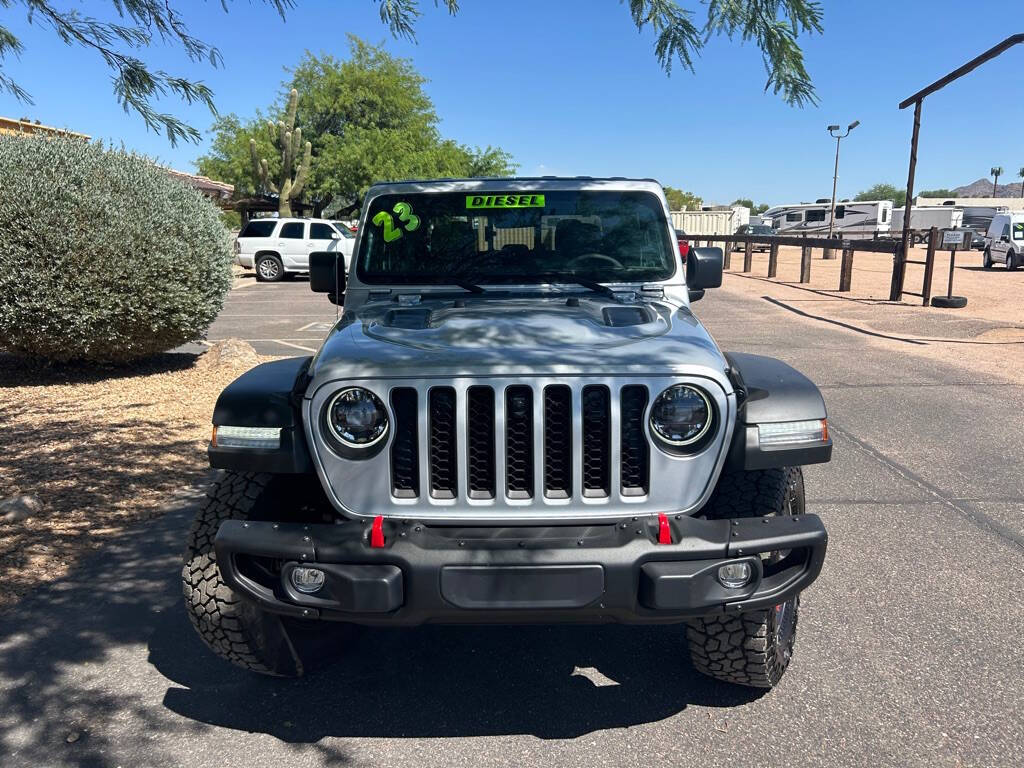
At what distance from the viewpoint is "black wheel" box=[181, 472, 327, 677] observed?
120 inches

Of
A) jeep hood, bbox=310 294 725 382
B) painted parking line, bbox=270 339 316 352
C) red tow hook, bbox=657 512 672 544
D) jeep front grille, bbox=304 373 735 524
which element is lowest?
painted parking line, bbox=270 339 316 352

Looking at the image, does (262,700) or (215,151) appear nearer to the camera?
(262,700)

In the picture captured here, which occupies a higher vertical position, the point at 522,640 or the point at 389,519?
the point at 389,519

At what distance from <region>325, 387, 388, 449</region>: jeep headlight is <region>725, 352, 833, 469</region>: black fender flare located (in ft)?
3.64

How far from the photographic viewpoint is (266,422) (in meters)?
2.91

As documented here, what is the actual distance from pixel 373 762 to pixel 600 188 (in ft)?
9.07

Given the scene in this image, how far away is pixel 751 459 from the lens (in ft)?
9.48

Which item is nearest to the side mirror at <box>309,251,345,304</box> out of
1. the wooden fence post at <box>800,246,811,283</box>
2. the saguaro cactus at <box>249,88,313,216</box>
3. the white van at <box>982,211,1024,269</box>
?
the wooden fence post at <box>800,246,811,283</box>

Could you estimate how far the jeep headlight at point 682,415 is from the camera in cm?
277

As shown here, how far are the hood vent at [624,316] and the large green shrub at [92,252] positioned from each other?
20.3ft

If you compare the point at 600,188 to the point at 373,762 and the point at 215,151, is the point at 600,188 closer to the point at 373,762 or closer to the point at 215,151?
the point at 373,762

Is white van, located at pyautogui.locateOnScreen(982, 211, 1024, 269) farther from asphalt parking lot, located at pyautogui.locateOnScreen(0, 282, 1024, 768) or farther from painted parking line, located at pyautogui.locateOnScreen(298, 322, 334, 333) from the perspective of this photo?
asphalt parking lot, located at pyautogui.locateOnScreen(0, 282, 1024, 768)

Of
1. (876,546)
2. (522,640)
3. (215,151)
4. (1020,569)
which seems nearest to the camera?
(522,640)

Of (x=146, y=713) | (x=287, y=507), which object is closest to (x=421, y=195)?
(x=287, y=507)
